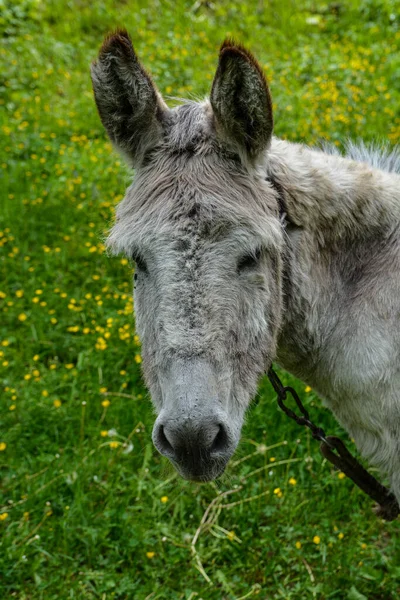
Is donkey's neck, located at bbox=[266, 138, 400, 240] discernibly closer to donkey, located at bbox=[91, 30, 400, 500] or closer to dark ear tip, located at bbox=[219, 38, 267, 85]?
donkey, located at bbox=[91, 30, 400, 500]

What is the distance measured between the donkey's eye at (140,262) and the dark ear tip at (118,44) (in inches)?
29.3

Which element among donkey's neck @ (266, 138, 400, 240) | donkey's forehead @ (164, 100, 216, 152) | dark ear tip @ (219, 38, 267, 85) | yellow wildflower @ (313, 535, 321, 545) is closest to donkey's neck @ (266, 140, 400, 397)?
donkey's neck @ (266, 138, 400, 240)

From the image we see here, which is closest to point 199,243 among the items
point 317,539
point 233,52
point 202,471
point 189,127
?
point 189,127

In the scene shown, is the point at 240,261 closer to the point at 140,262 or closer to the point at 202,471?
the point at 140,262

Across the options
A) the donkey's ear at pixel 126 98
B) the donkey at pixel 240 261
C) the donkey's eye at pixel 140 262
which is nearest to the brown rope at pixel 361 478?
the donkey at pixel 240 261

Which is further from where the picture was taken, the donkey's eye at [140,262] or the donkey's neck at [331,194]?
the donkey's neck at [331,194]

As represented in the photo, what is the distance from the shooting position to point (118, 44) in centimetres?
217

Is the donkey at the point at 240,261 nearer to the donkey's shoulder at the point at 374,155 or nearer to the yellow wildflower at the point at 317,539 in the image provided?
the donkey's shoulder at the point at 374,155

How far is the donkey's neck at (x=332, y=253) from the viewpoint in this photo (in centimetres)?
250

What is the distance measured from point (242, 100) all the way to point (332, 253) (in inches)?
31.3

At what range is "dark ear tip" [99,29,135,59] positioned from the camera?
2.15m

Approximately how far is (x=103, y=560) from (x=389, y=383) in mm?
2131

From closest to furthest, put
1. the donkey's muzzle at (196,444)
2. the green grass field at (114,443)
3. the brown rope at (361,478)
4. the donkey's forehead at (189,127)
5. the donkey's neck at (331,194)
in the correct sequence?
1. the donkey's muzzle at (196,444)
2. the donkey's forehead at (189,127)
3. the donkey's neck at (331,194)
4. the brown rope at (361,478)
5. the green grass field at (114,443)

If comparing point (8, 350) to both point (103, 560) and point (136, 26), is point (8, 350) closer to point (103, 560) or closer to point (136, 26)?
point (103, 560)
